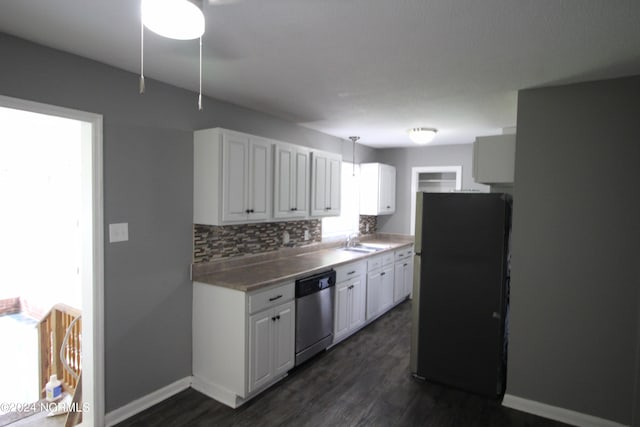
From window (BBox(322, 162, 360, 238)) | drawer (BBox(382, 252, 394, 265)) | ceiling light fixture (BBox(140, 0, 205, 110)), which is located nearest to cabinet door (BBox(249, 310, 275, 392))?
ceiling light fixture (BBox(140, 0, 205, 110))

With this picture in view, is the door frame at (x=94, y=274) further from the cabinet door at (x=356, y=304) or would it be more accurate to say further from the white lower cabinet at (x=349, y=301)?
the cabinet door at (x=356, y=304)

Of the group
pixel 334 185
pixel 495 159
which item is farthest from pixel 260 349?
pixel 495 159

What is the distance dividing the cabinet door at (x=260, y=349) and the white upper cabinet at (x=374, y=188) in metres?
2.89

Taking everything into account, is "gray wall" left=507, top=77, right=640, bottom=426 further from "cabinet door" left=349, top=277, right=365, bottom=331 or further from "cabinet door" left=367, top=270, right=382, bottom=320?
"cabinet door" left=367, top=270, right=382, bottom=320

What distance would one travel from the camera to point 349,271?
12.8 feet

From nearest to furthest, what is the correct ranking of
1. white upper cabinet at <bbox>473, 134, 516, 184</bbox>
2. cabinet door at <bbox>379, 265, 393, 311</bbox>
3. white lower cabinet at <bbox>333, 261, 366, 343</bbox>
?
white upper cabinet at <bbox>473, 134, 516, 184</bbox>
white lower cabinet at <bbox>333, 261, 366, 343</bbox>
cabinet door at <bbox>379, 265, 393, 311</bbox>

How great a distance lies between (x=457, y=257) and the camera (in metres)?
2.99

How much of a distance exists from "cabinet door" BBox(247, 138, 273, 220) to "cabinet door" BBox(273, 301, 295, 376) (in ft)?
2.73

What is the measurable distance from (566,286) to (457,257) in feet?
2.48

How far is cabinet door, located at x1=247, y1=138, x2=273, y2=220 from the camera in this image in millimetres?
3119

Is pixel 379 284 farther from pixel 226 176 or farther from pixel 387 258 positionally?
pixel 226 176

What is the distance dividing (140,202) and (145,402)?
1448mm

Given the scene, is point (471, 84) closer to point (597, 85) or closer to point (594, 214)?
point (597, 85)

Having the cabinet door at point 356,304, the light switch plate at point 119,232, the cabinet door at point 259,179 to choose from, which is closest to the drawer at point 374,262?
the cabinet door at point 356,304
